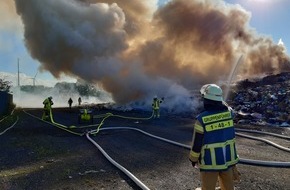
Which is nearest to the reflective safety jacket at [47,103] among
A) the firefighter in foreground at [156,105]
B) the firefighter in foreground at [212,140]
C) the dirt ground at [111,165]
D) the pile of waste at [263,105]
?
the firefighter in foreground at [156,105]

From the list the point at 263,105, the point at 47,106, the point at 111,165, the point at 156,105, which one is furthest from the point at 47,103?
the point at 263,105

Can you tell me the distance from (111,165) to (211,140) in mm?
4894

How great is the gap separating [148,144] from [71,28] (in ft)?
74.7

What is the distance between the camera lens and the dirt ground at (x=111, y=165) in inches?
285

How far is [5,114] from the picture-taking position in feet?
94.5

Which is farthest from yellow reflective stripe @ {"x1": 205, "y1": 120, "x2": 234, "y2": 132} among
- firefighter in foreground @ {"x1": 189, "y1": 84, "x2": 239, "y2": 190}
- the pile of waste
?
the pile of waste

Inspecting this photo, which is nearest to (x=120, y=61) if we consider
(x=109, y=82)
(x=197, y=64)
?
(x=109, y=82)

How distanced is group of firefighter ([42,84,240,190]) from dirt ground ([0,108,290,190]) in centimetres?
250

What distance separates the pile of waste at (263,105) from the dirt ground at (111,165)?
638 cm

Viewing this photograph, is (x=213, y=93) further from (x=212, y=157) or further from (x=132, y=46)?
(x=132, y=46)

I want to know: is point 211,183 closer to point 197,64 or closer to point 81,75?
point 81,75

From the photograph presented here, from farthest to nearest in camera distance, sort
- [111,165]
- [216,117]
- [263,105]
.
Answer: [263,105], [111,165], [216,117]

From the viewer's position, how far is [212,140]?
4.51 m

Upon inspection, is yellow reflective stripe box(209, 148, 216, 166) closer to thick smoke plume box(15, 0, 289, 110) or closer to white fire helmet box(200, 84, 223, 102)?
white fire helmet box(200, 84, 223, 102)
